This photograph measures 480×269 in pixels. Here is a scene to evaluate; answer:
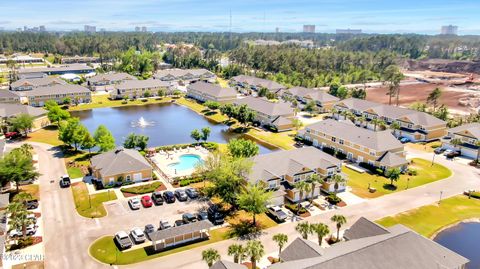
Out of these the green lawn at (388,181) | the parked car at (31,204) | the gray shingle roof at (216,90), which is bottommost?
the green lawn at (388,181)

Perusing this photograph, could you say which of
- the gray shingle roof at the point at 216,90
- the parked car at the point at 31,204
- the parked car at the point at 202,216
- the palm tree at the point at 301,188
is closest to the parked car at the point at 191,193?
the parked car at the point at 202,216

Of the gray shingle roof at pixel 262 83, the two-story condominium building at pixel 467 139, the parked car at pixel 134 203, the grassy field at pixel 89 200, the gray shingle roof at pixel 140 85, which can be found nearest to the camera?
the grassy field at pixel 89 200

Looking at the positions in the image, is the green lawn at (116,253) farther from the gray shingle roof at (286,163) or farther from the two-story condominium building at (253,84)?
the two-story condominium building at (253,84)

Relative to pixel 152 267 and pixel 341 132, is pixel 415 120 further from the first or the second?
pixel 152 267

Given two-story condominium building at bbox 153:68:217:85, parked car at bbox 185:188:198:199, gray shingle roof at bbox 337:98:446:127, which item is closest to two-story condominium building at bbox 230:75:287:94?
two-story condominium building at bbox 153:68:217:85

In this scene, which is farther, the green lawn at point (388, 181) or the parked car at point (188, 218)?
the green lawn at point (388, 181)

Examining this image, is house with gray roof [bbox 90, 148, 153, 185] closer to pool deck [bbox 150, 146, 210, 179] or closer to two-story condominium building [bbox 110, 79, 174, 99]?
pool deck [bbox 150, 146, 210, 179]

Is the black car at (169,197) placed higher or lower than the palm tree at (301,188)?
lower
